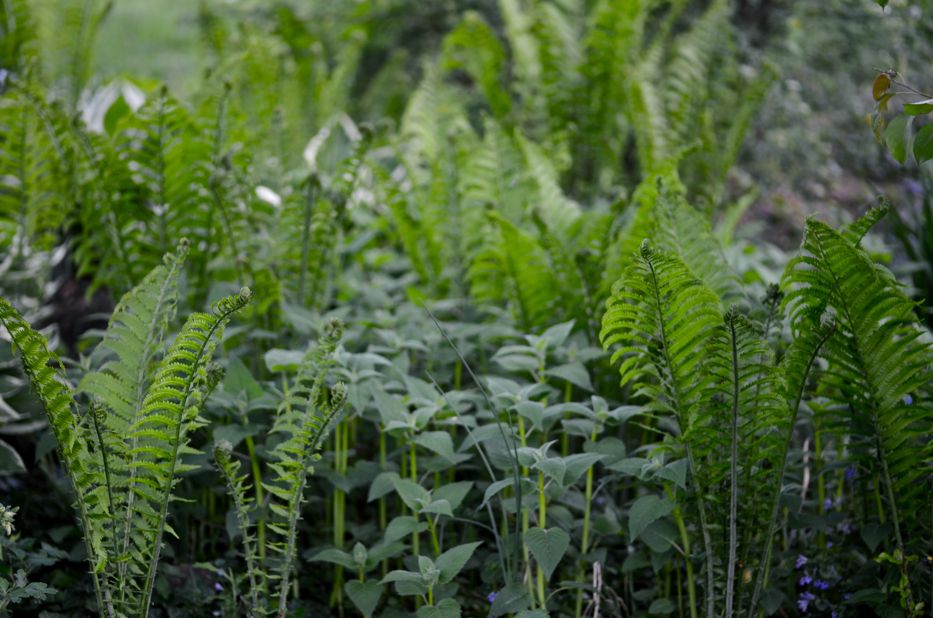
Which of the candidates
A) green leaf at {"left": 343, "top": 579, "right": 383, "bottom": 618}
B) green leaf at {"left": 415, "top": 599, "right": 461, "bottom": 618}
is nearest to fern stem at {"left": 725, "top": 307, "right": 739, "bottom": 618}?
green leaf at {"left": 415, "top": 599, "right": 461, "bottom": 618}

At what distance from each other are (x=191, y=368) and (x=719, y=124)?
3006 millimetres

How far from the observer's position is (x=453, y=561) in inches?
58.2

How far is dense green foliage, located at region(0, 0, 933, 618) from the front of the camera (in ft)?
4.74

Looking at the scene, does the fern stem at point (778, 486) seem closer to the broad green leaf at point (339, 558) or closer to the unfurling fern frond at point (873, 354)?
the unfurling fern frond at point (873, 354)

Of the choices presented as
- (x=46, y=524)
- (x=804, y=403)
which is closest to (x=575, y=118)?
(x=804, y=403)

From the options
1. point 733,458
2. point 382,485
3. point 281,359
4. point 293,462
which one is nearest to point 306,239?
point 281,359

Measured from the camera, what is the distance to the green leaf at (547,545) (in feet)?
4.61

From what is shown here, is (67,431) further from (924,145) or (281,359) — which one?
(924,145)

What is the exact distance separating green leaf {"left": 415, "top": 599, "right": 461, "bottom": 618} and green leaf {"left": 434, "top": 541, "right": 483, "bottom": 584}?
4 centimetres

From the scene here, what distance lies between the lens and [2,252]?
252 cm

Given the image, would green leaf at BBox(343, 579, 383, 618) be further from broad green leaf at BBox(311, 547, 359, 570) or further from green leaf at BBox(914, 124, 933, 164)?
green leaf at BBox(914, 124, 933, 164)

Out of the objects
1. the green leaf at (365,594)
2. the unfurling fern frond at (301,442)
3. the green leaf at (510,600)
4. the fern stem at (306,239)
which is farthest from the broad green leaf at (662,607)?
the fern stem at (306,239)

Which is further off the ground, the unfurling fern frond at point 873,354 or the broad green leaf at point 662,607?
the unfurling fern frond at point 873,354

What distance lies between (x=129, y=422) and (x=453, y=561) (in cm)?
64
